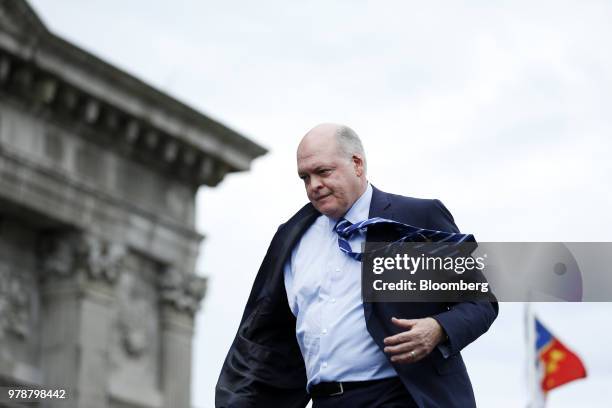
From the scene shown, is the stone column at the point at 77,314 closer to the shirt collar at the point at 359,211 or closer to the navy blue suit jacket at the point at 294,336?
the navy blue suit jacket at the point at 294,336

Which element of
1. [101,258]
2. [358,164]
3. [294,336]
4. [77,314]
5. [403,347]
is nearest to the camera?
[403,347]

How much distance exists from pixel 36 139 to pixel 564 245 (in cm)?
2058

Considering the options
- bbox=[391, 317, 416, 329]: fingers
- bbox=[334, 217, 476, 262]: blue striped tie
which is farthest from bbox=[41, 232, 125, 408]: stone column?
bbox=[391, 317, 416, 329]: fingers

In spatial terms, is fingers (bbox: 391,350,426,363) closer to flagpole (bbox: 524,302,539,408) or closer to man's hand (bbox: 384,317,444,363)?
man's hand (bbox: 384,317,444,363)

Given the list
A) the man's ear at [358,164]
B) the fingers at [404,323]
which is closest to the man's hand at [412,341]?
the fingers at [404,323]

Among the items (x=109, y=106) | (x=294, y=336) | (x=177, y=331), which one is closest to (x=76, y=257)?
(x=109, y=106)

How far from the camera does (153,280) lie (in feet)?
95.9

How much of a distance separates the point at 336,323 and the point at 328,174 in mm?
541

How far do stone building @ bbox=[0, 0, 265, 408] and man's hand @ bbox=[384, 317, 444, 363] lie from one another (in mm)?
19851

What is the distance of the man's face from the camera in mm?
6297

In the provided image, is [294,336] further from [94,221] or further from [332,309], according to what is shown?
[94,221]

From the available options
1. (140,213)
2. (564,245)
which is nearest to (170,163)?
(140,213)

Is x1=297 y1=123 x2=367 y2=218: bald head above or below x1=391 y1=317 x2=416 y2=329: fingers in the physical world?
above

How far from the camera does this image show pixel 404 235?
631 centimetres
